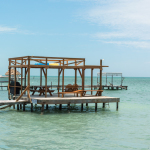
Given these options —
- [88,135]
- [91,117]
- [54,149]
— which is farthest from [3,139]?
[91,117]

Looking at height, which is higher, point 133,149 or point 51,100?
point 51,100

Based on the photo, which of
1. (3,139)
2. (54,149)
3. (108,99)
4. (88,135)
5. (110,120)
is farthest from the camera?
(108,99)

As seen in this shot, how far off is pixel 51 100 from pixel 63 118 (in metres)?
1.48

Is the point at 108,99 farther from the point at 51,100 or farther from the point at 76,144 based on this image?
the point at 76,144

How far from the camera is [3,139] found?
1252 centimetres

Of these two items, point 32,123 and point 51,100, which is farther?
point 51,100

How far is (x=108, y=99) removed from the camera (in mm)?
20047

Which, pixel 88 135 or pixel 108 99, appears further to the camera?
pixel 108 99

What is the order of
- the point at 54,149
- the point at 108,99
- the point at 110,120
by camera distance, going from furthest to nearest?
the point at 108,99
the point at 110,120
the point at 54,149

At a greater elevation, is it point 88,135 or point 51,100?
point 51,100

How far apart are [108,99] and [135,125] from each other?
4.03 m

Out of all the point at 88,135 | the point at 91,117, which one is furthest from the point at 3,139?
the point at 91,117

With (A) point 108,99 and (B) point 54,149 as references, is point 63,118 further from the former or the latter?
(B) point 54,149

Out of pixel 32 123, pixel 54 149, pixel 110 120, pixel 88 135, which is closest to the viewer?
pixel 54 149
